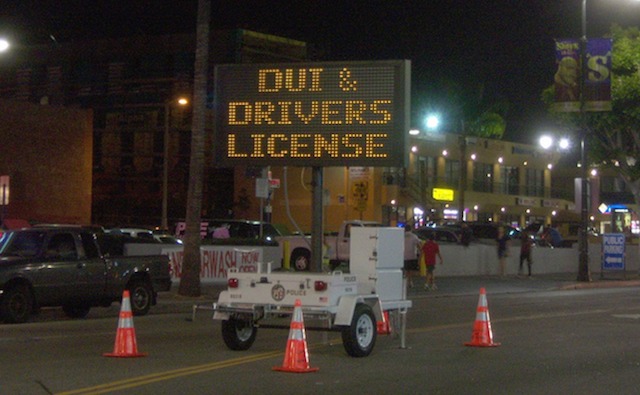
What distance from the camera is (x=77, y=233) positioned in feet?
64.2

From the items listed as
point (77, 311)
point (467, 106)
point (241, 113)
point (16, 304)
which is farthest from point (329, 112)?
point (467, 106)

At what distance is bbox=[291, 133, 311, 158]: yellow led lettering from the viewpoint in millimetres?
17406

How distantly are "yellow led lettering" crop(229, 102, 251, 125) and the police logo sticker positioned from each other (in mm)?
4867

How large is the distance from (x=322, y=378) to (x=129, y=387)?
2.28 m

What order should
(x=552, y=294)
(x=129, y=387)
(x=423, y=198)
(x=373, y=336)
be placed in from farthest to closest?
(x=423, y=198)
(x=552, y=294)
(x=373, y=336)
(x=129, y=387)

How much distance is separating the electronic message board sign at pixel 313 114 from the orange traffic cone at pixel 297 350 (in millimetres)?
5442

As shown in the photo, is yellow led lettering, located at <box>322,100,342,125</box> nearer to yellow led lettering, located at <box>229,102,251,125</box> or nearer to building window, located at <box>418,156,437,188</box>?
yellow led lettering, located at <box>229,102,251,125</box>

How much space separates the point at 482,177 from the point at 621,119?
24.4m

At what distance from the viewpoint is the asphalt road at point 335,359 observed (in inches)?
441

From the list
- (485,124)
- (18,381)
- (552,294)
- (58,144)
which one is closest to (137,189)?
(58,144)

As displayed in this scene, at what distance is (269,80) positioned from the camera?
17656 millimetres

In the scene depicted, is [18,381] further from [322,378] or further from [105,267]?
[105,267]

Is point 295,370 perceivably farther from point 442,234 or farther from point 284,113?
point 442,234

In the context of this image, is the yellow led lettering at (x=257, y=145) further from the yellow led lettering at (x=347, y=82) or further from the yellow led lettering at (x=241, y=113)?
the yellow led lettering at (x=347, y=82)
